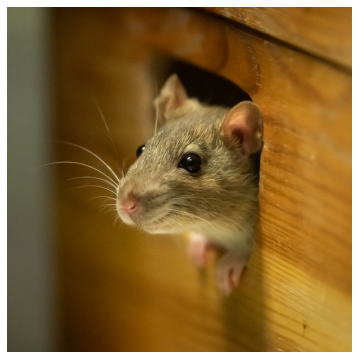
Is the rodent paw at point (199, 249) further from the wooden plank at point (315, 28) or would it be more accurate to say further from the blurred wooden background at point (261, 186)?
the wooden plank at point (315, 28)

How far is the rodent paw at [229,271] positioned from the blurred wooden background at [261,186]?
2cm

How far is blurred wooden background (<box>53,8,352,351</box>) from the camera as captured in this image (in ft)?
2.02

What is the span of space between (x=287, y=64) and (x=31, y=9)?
66cm

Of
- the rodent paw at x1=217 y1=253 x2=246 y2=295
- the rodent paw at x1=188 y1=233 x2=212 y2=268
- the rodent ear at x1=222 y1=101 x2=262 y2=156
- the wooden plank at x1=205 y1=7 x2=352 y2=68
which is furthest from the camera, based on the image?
the rodent paw at x1=188 y1=233 x2=212 y2=268

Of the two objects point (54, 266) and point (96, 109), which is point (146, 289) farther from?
point (96, 109)

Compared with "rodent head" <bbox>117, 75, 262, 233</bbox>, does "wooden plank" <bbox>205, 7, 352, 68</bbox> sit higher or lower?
higher

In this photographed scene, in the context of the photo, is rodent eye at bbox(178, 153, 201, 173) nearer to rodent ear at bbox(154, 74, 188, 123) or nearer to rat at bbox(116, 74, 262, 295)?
rat at bbox(116, 74, 262, 295)

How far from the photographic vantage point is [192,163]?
83cm

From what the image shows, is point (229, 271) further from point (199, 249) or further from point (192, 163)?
point (192, 163)

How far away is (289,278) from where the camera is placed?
0.72 metres

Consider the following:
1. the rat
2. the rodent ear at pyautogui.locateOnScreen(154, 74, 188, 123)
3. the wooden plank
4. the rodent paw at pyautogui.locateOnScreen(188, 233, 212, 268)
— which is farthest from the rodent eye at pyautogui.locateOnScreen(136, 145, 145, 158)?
the wooden plank

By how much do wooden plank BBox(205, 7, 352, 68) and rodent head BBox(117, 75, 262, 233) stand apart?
145mm
